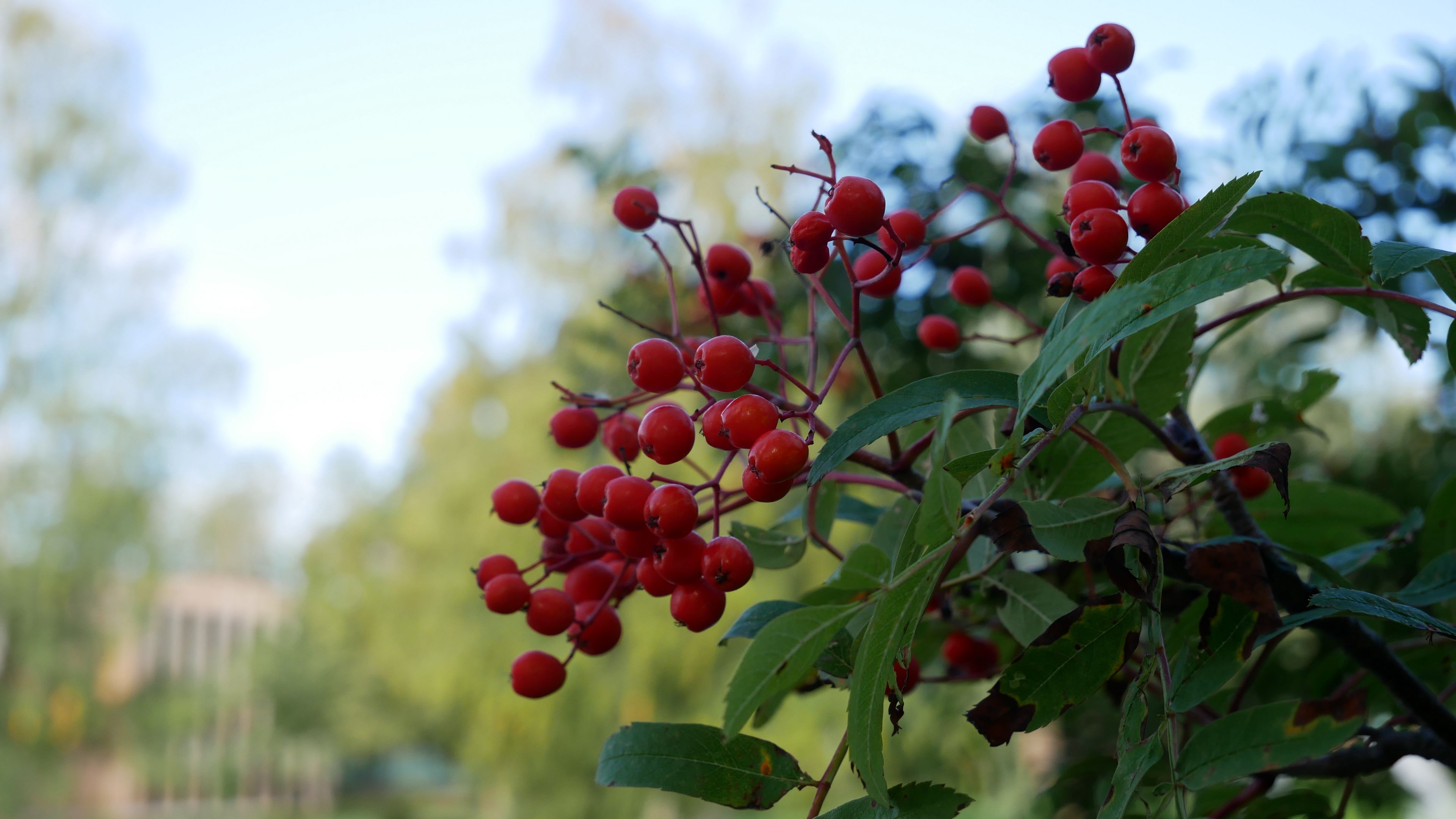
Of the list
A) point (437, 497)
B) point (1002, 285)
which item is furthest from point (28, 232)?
point (1002, 285)

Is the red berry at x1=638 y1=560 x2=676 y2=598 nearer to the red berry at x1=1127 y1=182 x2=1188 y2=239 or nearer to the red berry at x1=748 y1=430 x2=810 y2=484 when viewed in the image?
the red berry at x1=748 y1=430 x2=810 y2=484

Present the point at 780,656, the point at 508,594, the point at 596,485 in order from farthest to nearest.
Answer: the point at 508,594, the point at 596,485, the point at 780,656

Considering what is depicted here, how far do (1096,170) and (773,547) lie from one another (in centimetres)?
42

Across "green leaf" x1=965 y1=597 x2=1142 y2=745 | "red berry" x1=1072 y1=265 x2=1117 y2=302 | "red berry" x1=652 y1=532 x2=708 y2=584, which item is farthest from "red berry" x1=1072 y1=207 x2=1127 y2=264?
"red berry" x1=652 y1=532 x2=708 y2=584

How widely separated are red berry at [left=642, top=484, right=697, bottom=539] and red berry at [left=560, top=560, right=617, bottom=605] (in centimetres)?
19

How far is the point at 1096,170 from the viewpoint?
2.61 feet

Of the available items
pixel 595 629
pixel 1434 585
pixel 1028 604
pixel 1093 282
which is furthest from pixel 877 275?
pixel 1434 585

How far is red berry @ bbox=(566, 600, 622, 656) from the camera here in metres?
0.82

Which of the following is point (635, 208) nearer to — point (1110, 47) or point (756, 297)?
point (756, 297)

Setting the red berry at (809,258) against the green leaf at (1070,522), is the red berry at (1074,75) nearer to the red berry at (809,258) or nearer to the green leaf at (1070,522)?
the red berry at (809,258)

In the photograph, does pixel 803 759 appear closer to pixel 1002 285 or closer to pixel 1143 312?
pixel 1002 285

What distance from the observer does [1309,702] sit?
1.94 feet

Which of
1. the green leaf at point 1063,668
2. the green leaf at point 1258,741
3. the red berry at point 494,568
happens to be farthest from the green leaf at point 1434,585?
the red berry at point 494,568

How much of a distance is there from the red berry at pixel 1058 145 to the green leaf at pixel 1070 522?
0.33 metres
